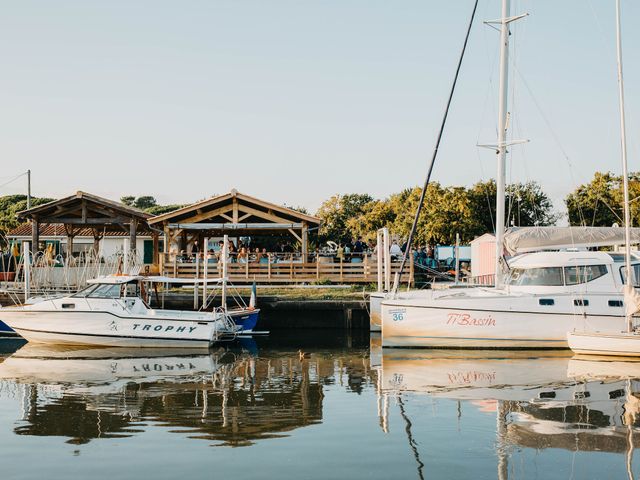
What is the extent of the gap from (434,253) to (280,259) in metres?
9.20

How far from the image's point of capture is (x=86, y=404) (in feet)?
44.7

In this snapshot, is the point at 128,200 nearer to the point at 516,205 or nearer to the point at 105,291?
the point at 516,205

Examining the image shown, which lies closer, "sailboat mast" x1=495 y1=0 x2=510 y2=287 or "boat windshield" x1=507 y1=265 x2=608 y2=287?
"boat windshield" x1=507 y1=265 x2=608 y2=287

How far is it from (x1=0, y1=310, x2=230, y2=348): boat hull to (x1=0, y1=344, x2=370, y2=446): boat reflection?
37cm

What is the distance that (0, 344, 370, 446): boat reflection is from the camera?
39.0 ft

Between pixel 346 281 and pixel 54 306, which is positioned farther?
pixel 346 281

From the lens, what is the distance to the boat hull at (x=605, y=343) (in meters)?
17.8

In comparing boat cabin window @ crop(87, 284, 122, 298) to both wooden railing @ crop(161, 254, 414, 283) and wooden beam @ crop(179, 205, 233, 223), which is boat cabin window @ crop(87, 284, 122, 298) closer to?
wooden railing @ crop(161, 254, 414, 283)

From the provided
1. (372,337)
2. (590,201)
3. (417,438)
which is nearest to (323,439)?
(417,438)

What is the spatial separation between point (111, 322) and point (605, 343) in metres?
14.0

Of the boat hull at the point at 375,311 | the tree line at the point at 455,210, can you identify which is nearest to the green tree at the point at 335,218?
the tree line at the point at 455,210

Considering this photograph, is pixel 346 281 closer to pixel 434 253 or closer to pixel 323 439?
pixel 434 253

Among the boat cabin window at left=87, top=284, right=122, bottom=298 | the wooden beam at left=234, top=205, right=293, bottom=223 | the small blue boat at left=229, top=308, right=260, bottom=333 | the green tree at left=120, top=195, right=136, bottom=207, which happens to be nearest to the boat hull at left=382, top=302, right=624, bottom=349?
the small blue boat at left=229, top=308, right=260, bottom=333

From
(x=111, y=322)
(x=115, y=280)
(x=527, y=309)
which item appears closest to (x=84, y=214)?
(x=115, y=280)
